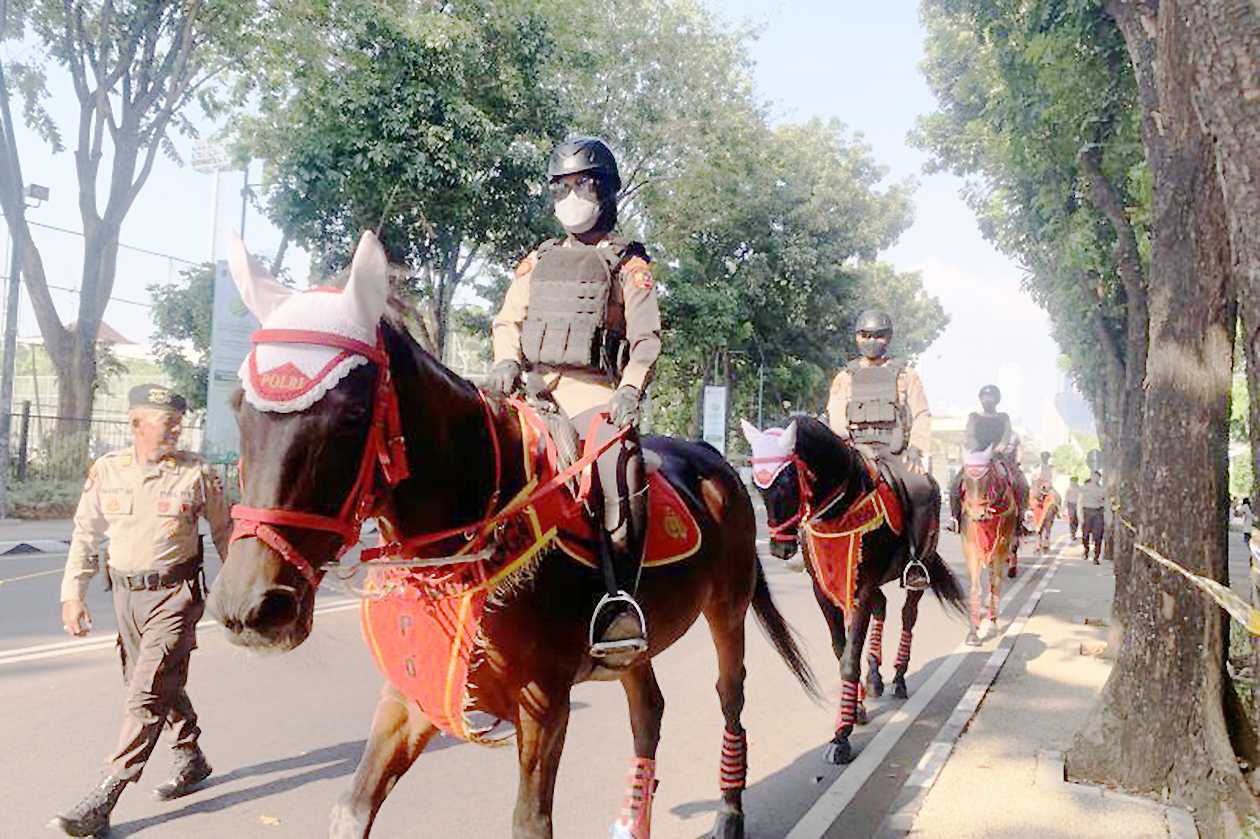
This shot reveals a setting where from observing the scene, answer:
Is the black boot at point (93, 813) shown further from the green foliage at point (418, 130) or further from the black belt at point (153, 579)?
the green foliage at point (418, 130)

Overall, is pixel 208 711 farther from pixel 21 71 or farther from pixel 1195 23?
pixel 21 71

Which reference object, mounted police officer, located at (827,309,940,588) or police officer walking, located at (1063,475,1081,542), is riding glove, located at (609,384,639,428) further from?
police officer walking, located at (1063,475,1081,542)

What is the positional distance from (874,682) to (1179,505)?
315cm

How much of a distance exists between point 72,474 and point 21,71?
7.78m

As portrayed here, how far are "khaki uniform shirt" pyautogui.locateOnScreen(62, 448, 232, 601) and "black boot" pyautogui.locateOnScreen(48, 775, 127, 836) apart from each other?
1.03 m

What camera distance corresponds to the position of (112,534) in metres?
5.23

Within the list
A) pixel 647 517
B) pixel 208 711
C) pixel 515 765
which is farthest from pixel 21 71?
pixel 647 517

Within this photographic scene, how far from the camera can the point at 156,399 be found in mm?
5215

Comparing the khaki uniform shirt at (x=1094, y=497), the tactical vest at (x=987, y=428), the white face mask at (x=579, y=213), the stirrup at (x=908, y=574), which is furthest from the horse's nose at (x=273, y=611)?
the khaki uniform shirt at (x=1094, y=497)

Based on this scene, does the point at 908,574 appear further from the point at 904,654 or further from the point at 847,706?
the point at 847,706

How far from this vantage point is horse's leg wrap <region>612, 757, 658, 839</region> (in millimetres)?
4066

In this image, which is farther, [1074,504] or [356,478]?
[1074,504]

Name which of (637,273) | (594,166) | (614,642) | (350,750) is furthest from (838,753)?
(594,166)

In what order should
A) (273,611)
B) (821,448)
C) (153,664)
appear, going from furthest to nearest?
(821,448) → (153,664) → (273,611)
